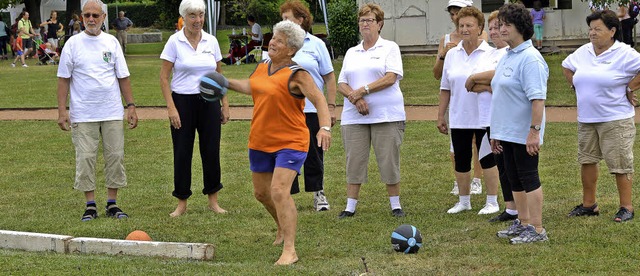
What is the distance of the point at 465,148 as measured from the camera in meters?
9.12

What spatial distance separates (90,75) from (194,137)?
1107 mm

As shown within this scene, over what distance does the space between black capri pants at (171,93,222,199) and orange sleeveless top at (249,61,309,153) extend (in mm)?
1964

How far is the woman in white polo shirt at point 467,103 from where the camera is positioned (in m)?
8.80

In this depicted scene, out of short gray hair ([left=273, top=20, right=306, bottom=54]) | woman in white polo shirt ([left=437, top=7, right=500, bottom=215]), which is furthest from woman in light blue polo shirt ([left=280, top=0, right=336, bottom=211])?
short gray hair ([left=273, top=20, right=306, bottom=54])

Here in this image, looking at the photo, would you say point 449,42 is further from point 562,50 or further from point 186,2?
point 562,50

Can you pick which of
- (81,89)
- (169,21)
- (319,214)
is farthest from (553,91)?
(169,21)

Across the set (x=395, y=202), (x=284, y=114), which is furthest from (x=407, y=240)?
(x=395, y=202)

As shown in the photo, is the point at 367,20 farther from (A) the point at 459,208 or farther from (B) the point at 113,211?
(B) the point at 113,211

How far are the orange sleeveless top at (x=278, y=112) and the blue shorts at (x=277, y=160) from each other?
1.5 inches

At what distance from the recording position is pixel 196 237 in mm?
8461

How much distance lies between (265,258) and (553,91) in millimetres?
13291

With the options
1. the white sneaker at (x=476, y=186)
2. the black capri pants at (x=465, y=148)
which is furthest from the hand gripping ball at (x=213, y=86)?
the white sneaker at (x=476, y=186)

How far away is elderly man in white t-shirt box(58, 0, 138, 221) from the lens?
9.12m

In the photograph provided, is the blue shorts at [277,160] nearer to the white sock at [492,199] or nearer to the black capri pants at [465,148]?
the black capri pants at [465,148]
